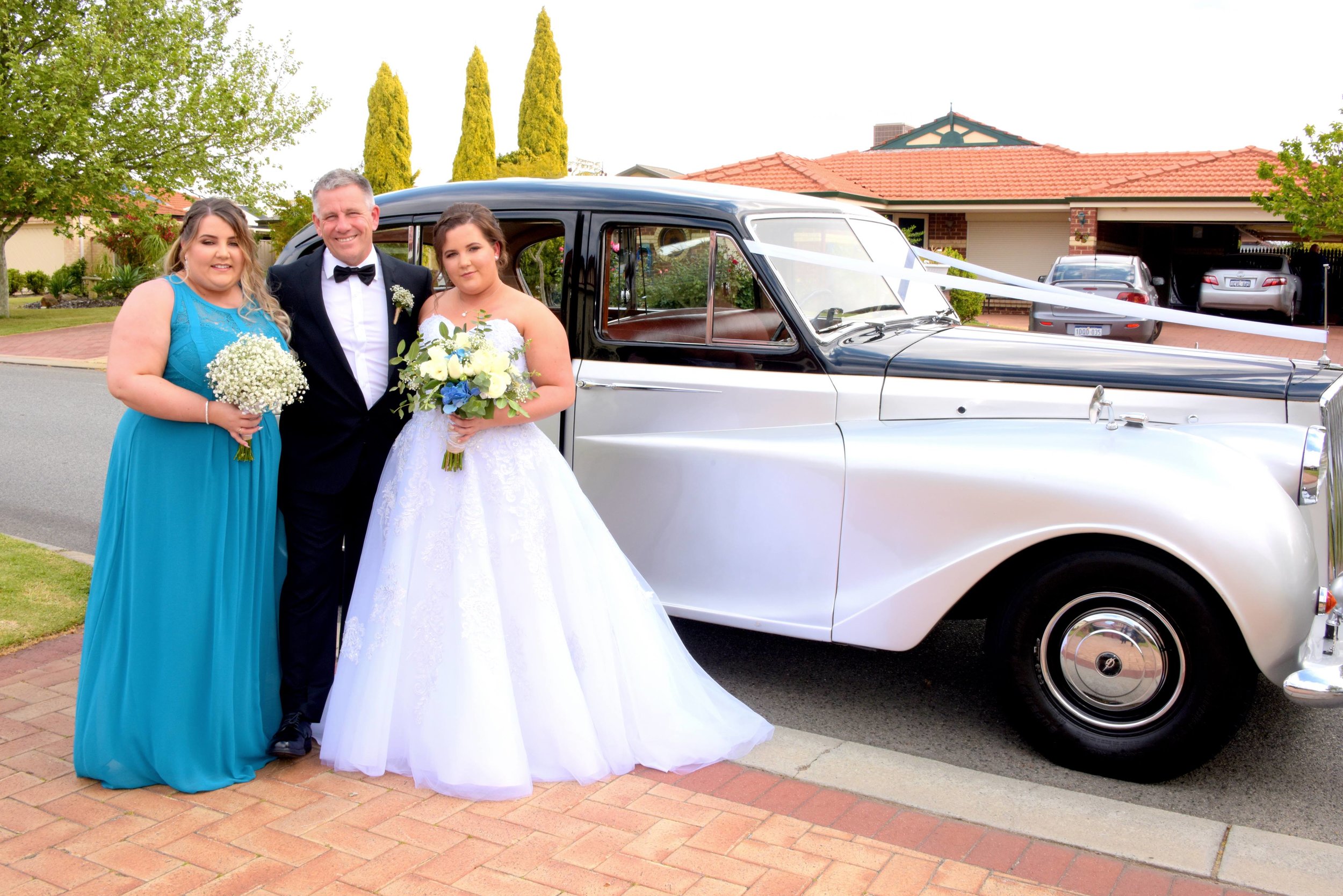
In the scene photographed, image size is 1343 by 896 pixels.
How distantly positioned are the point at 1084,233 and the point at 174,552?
26988 mm

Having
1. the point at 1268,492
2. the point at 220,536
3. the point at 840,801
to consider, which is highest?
the point at 1268,492

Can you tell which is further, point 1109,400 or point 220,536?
point 1109,400

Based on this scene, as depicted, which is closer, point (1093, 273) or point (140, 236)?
point (1093, 273)

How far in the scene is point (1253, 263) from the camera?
25.4 meters

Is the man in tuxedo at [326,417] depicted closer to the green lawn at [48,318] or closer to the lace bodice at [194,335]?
the lace bodice at [194,335]

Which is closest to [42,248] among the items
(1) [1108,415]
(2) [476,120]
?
(2) [476,120]

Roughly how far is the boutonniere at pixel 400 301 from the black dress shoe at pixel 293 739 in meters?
1.45

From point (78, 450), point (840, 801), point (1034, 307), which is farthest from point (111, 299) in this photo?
point (840, 801)

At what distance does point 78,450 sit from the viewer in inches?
405

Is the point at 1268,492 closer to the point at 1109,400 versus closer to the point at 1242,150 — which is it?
the point at 1109,400

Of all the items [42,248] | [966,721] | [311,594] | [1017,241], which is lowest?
[966,721]

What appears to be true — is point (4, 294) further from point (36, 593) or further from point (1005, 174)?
point (1005, 174)

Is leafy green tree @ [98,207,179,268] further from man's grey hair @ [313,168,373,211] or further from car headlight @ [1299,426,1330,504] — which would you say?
car headlight @ [1299,426,1330,504]

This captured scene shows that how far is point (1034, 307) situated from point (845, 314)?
1176 centimetres
